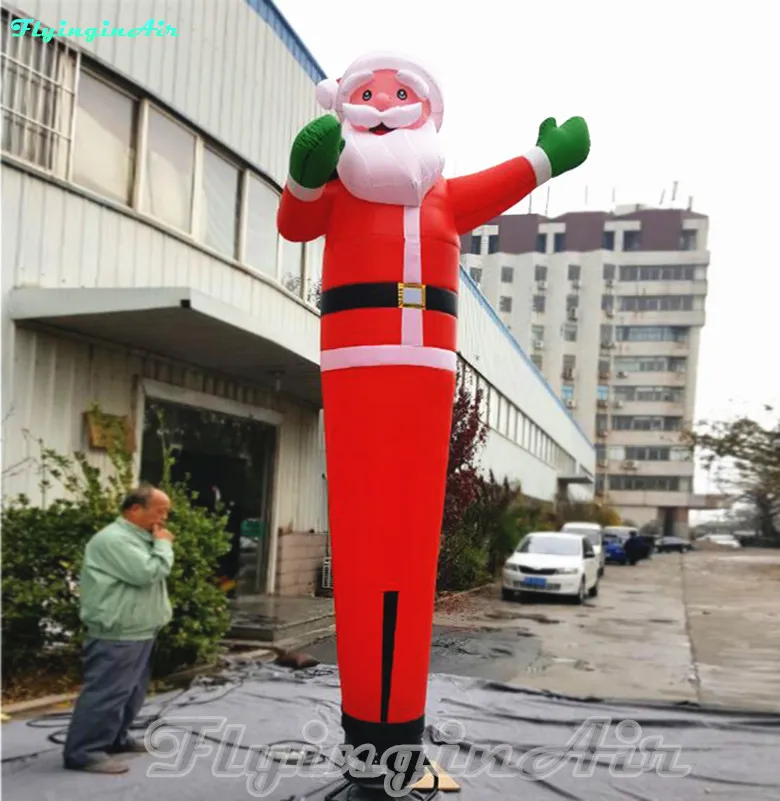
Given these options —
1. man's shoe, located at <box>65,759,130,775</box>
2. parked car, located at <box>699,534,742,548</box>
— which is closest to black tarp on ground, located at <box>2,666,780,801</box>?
man's shoe, located at <box>65,759,130,775</box>

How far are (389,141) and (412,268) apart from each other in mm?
257

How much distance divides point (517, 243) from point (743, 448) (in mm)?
5935

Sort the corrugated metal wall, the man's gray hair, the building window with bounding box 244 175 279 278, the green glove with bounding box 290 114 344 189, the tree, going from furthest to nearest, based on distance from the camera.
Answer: the tree → the man's gray hair → the building window with bounding box 244 175 279 278 → the corrugated metal wall → the green glove with bounding box 290 114 344 189

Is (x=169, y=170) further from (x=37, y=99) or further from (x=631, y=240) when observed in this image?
(x=631, y=240)

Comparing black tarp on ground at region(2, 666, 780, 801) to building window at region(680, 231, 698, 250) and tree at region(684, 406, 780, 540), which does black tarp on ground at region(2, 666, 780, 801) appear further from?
tree at region(684, 406, 780, 540)

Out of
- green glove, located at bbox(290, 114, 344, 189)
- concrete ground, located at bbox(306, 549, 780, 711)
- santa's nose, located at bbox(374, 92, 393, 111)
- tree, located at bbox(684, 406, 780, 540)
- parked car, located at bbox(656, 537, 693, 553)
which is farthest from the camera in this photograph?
parked car, located at bbox(656, 537, 693, 553)

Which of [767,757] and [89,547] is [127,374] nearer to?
[89,547]

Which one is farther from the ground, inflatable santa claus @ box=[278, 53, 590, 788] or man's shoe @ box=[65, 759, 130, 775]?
inflatable santa claus @ box=[278, 53, 590, 788]

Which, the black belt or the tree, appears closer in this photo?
the black belt

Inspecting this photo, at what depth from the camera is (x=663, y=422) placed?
4.13 meters

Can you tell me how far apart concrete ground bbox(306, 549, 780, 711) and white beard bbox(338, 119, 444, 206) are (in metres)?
0.89

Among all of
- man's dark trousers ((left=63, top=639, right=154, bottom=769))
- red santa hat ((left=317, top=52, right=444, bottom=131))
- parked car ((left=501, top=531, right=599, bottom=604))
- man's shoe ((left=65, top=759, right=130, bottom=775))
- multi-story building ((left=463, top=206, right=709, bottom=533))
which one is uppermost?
red santa hat ((left=317, top=52, right=444, bottom=131))

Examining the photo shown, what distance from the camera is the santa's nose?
1.69 meters

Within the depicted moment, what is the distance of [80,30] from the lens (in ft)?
8.89
